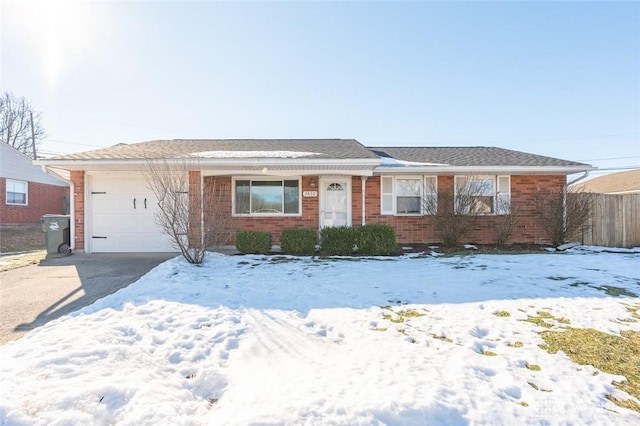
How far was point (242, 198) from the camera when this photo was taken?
10445mm

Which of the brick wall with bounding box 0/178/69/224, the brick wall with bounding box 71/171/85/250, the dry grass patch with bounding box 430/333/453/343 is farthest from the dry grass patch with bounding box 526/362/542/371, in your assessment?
the brick wall with bounding box 0/178/69/224

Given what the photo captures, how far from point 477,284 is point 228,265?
208 inches

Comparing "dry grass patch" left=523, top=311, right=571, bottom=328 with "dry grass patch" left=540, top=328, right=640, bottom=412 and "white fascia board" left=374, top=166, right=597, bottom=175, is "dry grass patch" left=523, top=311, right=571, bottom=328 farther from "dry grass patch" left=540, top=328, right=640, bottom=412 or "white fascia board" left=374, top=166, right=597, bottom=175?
"white fascia board" left=374, top=166, right=597, bottom=175

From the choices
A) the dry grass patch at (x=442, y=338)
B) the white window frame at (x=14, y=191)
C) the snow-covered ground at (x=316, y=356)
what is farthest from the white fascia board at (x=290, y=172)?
the white window frame at (x=14, y=191)

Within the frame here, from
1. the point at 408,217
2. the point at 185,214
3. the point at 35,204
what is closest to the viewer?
the point at 185,214

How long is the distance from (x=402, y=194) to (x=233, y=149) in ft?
20.4

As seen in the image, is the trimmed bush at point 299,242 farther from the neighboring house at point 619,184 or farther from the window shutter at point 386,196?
the neighboring house at point 619,184

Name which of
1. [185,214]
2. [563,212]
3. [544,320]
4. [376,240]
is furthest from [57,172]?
[563,212]

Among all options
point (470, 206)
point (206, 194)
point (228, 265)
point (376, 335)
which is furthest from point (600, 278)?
point (206, 194)

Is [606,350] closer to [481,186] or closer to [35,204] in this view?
[481,186]

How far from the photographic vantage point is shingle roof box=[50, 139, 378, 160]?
8.92 meters

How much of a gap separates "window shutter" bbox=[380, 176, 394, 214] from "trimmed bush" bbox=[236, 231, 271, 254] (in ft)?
13.8

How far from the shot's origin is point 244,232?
8891mm

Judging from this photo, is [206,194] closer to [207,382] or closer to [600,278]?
[207,382]
